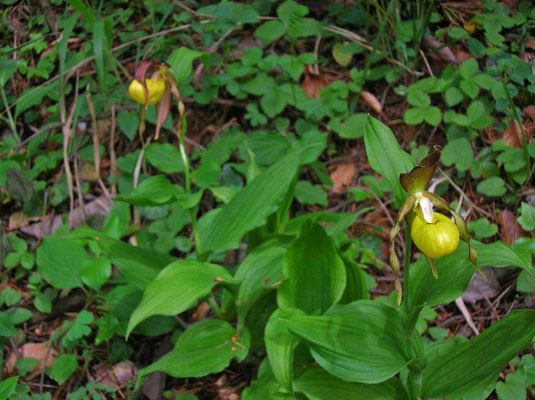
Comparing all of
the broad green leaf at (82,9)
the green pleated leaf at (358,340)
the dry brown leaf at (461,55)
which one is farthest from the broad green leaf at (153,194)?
the dry brown leaf at (461,55)

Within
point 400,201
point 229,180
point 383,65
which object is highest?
point 400,201

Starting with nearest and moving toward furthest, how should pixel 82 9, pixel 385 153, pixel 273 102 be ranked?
pixel 385 153
pixel 82 9
pixel 273 102

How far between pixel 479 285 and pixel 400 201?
3.31 feet

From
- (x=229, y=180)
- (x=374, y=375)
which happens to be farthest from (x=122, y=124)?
(x=374, y=375)

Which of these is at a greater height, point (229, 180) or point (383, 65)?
point (383, 65)

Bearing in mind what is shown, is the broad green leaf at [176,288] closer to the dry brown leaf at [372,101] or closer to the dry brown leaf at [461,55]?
the dry brown leaf at [372,101]

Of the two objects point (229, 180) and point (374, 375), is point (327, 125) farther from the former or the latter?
point (374, 375)

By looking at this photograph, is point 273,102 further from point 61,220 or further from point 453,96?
point 61,220

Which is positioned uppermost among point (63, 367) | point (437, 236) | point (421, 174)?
point (421, 174)

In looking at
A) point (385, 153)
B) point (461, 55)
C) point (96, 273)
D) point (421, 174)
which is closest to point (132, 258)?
point (96, 273)

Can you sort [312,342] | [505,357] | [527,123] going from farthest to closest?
[527,123] → [312,342] → [505,357]

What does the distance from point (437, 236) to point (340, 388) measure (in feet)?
2.10

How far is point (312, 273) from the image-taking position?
1.58 m

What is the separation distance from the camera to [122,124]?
2.68m
